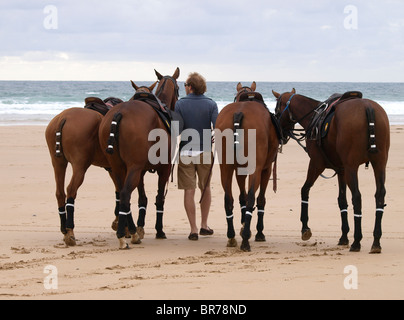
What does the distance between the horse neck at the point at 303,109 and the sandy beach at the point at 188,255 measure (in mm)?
1598

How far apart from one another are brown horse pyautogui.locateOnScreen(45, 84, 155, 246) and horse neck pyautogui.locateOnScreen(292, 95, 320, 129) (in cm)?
266

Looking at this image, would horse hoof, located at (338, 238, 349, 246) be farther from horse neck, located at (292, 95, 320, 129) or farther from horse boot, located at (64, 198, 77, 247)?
horse boot, located at (64, 198, 77, 247)

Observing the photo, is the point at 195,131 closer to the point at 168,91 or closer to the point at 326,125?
the point at 168,91

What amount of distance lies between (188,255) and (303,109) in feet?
8.88

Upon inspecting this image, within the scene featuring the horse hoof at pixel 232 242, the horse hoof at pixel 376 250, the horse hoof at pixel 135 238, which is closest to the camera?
the horse hoof at pixel 376 250

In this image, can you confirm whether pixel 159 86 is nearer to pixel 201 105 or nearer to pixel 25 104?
pixel 201 105

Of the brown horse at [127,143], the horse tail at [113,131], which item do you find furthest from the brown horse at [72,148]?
the horse tail at [113,131]

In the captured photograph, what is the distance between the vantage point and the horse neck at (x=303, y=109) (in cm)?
947

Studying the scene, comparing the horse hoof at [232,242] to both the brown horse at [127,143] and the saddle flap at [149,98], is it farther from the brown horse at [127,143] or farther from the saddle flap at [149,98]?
the saddle flap at [149,98]

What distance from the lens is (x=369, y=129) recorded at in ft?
26.1

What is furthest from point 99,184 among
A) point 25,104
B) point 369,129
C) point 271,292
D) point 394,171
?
point 25,104

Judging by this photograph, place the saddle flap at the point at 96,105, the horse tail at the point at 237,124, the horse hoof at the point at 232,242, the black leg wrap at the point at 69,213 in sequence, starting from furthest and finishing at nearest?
the saddle flap at the point at 96,105
the black leg wrap at the point at 69,213
the horse hoof at the point at 232,242
the horse tail at the point at 237,124

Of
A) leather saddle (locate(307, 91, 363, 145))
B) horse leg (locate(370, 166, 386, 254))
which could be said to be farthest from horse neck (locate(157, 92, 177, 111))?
horse leg (locate(370, 166, 386, 254))

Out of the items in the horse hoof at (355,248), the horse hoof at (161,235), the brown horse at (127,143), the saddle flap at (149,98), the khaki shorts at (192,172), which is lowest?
the horse hoof at (161,235)
